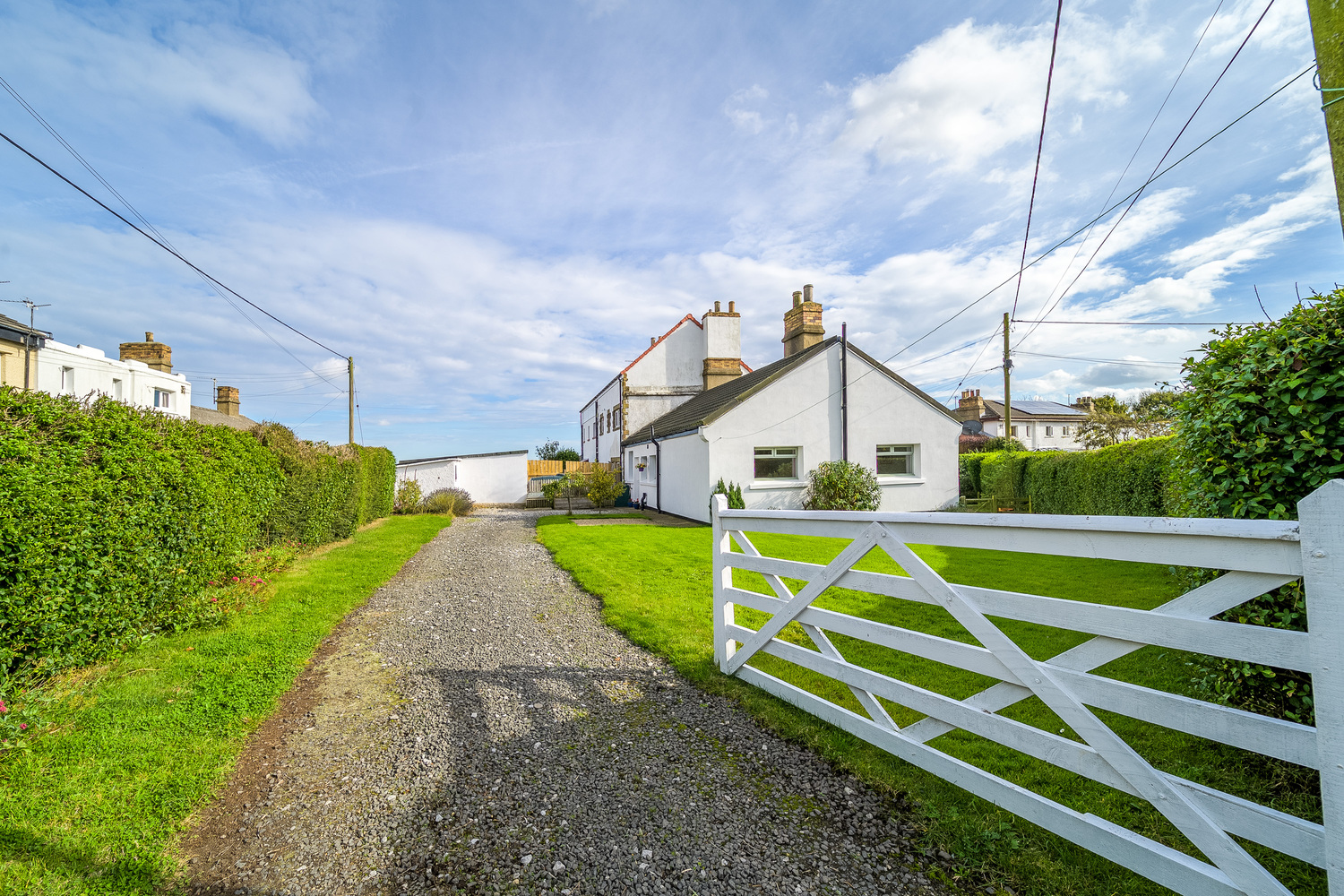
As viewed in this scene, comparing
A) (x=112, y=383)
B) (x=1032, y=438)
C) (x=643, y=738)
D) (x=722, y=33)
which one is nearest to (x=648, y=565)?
(x=643, y=738)

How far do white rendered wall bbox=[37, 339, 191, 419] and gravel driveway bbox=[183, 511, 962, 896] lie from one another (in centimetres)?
1789

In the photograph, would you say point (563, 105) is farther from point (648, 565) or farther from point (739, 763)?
point (739, 763)

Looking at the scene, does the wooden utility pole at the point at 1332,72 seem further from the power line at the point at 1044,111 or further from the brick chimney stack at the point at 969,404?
the brick chimney stack at the point at 969,404

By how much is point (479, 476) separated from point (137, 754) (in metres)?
26.1

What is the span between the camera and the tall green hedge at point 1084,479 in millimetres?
9992

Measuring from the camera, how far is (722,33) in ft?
22.1

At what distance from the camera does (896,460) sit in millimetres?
17547

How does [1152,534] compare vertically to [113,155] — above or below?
below

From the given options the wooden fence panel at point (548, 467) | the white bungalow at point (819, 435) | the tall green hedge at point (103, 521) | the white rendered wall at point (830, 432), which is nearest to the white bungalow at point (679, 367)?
the wooden fence panel at point (548, 467)

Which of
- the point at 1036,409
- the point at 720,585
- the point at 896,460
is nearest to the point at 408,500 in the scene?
the point at 896,460

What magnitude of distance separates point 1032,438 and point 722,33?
2225 inches

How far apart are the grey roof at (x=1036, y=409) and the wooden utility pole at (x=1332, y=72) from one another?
5610cm

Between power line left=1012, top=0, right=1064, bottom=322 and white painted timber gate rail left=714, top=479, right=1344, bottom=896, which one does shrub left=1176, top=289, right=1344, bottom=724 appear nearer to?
white painted timber gate rail left=714, top=479, right=1344, bottom=896

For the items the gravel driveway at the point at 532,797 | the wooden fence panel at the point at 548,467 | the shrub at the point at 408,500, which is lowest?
the gravel driveway at the point at 532,797
